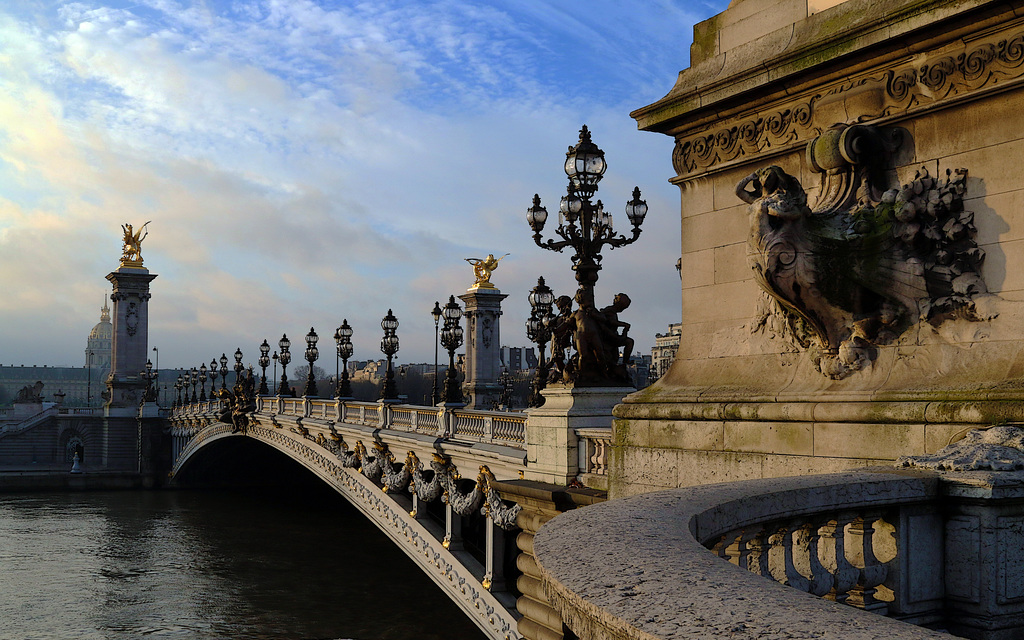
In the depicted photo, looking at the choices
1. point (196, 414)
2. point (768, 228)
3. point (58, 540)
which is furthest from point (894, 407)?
point (196, 414)

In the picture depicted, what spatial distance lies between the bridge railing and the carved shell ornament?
8974mm

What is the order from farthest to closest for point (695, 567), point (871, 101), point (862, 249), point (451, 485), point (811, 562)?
1. point (451, 485)
2. point (871, 101)
3. point (862, 249)
4. point (811, 562)
5. point (695, 567)

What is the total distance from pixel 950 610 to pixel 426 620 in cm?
2510

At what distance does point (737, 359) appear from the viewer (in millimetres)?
9297

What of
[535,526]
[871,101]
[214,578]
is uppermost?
[871,101]

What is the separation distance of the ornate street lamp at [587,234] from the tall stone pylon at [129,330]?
7735 cm

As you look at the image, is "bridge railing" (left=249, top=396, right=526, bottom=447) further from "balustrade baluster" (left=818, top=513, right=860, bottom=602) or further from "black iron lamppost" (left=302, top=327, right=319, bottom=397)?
"balustrade baluster" (left=818, top=513, right=860, bottom=602)

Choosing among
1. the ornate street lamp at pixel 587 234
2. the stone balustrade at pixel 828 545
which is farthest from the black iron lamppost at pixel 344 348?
the stone balustrade at pixel 828 545

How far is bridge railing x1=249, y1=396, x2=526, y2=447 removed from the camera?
17.5 meters

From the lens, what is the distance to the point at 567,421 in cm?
1283

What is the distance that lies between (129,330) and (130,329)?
0.12 m

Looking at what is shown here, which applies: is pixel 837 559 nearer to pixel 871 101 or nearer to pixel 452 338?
pixel 871 101

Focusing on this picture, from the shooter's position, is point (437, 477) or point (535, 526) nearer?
point (535, 526)

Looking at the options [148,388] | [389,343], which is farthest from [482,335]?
[148,388]
